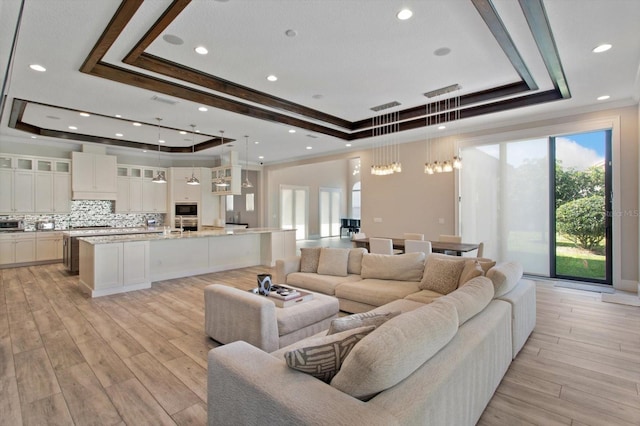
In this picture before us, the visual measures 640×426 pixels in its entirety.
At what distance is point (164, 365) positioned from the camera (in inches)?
109

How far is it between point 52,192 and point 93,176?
91 cm

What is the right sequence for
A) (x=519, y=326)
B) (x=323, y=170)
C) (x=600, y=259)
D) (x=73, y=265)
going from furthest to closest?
(x=323, y=170)
(x=73, y=265)
(x=600, y=259)
(x=519, y=326)

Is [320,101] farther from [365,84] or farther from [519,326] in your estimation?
[519,326]

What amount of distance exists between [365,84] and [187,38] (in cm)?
233

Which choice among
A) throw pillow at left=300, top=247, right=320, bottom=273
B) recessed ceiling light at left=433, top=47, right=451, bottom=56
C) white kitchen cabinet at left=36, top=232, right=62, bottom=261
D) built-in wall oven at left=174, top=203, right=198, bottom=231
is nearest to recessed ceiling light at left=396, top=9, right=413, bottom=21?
recessed ceiling light at left=433, top=47, right=451, bottom=56

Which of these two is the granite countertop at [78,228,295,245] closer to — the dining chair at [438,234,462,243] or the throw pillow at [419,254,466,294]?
the dining chair at [438,234,462,243]

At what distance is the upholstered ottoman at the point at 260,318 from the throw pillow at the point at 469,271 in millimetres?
1356

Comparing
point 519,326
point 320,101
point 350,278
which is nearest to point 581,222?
point 519,326

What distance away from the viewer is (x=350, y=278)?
4.24 metres

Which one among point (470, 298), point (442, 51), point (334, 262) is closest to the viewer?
point (470, 298)

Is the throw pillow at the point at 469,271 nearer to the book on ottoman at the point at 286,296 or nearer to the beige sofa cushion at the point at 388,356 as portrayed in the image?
the book on ottoman at the point at 286,296

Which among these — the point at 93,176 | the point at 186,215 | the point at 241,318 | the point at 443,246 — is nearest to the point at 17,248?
the point at 93,176

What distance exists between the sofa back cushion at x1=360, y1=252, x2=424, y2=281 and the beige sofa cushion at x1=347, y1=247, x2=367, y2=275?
0.44 feet

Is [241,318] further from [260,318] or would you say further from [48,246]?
[48,246]
